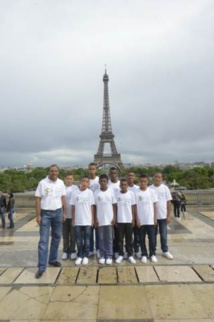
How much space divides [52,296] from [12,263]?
6.48 feet

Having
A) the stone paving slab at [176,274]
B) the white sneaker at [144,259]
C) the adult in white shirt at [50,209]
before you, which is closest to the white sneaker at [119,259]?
the white sneaker at [144,259]

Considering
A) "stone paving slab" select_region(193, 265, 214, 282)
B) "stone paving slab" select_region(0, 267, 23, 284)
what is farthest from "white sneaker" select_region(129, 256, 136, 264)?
"stone paving slab" select_region(0, 267, 23, 284)

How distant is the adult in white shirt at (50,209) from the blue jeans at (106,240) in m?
0.84

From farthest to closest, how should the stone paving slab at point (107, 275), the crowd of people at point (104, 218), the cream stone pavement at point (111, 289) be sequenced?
the crowd of people at point (104, 218) → the stone paving slab at point (107, 275) → the cream stone pavement at point (111, 289)

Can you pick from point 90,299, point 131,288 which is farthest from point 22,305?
point 131,288

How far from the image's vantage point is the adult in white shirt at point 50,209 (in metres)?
5.89

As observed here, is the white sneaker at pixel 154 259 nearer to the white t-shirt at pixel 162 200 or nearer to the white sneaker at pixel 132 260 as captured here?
the white sneaker at pixel 132 260

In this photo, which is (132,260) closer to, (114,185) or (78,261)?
(78,261)

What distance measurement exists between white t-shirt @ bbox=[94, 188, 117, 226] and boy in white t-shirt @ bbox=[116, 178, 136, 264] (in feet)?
0.54

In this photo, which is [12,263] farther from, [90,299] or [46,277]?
[90,299]

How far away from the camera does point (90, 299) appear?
4.53 meters

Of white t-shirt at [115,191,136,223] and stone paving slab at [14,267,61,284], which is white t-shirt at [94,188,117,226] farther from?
stone paving slab at [14,267,61,284]

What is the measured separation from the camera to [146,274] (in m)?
5.55

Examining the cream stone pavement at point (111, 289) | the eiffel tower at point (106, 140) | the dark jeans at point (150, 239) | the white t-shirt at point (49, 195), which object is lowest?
the cream stone pavement at point (111, 289)
